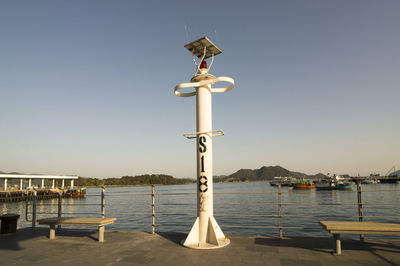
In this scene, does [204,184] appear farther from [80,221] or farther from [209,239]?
[80,221]

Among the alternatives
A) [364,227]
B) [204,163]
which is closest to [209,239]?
[204,163]

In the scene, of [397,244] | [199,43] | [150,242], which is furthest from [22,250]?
[397,244]

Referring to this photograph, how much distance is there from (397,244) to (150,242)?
15.5 ft

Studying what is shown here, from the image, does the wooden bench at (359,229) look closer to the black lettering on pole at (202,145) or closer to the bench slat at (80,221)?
the black lettering on pole at (202,145)

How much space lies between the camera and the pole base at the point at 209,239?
473 cm

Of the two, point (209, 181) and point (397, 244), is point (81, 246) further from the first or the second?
point (397, 244)

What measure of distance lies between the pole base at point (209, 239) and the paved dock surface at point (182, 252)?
0.54 ft

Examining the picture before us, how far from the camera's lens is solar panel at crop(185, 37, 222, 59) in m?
5.51

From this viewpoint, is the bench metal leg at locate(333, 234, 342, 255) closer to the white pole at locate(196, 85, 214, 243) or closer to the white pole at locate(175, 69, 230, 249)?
the white pole at locate(175, 69, 230, 249)

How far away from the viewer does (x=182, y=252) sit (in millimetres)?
4410

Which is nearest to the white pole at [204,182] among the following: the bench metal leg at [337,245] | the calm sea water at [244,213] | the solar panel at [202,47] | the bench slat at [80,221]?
the calm sea water at [244,213]

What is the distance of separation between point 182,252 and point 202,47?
14.3 feet

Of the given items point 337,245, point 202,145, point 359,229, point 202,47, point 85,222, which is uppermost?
point 202,47

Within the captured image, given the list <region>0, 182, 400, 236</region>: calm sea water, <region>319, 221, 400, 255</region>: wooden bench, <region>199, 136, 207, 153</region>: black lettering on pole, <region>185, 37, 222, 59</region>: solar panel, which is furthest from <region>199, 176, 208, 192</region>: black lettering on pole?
<region>185, 37, 222, 59</region>: solar panel
